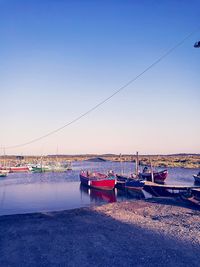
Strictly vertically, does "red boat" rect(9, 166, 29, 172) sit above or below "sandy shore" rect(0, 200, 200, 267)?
above

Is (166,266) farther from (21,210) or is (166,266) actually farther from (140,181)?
(140,181)

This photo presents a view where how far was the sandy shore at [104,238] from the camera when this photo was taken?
35.4 ft

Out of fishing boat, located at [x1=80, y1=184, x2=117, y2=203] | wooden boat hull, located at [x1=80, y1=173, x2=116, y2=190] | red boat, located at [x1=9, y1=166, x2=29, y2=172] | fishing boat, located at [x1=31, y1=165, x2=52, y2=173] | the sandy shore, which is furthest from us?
red boat, located at [x1=9, y1=166, x2=29, y2=172]

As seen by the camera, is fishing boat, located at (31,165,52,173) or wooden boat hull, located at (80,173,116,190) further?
fishing boat, located at (31,165,52,173)

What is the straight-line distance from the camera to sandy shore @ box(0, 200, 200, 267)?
10781 mm

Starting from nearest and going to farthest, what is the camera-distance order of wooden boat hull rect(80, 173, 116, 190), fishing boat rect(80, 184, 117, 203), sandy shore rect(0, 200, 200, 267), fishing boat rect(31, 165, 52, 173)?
sandy shore rect(0, 200, 200, 267) → fishing boat rect(80, 184, 117, 203) → wooden boat hull rect(80, 173, 116, 190) → fishing boat rect(31, 165, 52, 173)

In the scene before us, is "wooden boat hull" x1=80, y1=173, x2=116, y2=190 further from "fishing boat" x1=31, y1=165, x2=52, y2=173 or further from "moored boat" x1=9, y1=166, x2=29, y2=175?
"moored boat" x1=9, y1=166, x2=29, y2=175

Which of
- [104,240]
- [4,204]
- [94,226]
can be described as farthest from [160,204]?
[4,204]

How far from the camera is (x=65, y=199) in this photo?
30.3 metres

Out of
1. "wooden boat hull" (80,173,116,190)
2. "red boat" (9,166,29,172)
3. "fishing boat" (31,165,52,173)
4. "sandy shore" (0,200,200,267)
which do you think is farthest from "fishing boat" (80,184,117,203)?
"red boat" (9,166,29,172)

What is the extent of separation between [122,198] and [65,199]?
6373 millimetres

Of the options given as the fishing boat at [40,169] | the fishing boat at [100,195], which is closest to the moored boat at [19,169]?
the fishing boat at [40,169]

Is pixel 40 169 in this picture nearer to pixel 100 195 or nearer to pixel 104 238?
pixel 100 195

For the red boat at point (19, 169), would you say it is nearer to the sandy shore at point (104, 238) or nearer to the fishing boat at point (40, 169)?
the fishing boat at point (40, 169)
